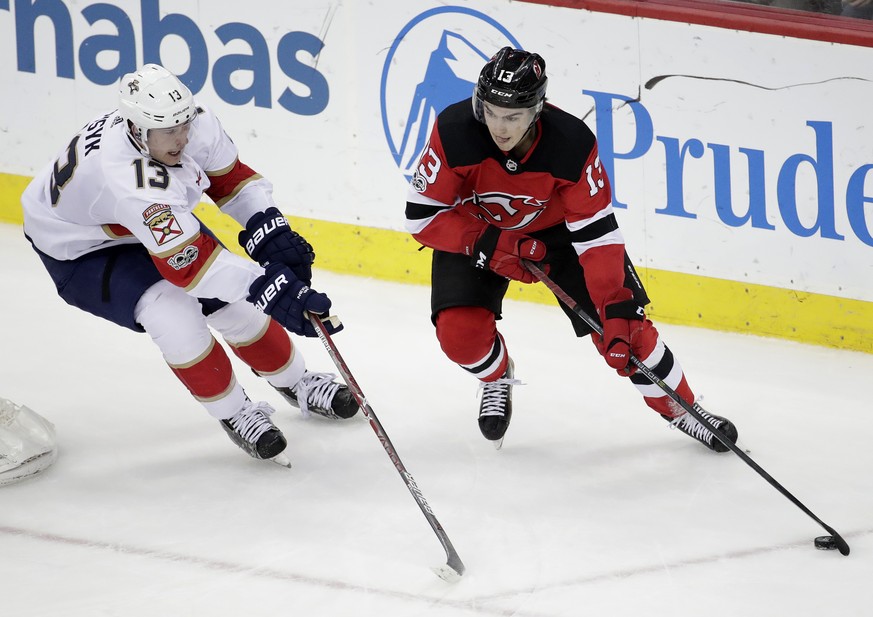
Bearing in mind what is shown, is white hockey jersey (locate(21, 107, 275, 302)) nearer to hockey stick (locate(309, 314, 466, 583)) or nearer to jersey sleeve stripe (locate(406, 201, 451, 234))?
hockey stick (locate(309, 314, 466, 583))

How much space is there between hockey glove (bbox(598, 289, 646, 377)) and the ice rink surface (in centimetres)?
42

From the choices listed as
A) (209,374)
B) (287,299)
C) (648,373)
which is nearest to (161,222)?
(287,299)

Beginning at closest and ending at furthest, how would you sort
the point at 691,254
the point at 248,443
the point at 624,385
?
the point at 248,443 < the point at 624,385 < the point at 691,254

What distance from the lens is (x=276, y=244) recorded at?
10.1ft

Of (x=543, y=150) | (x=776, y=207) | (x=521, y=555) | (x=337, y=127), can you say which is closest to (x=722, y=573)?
(x=521, y=555)

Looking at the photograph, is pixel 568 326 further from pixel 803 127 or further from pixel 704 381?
pixel 803 127

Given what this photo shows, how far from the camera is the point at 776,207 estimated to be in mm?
3926

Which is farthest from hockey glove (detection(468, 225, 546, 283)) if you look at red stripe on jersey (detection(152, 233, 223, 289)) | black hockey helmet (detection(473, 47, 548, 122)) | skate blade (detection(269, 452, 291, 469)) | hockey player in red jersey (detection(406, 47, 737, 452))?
skate blade (detection(269, 452, 291, 469))

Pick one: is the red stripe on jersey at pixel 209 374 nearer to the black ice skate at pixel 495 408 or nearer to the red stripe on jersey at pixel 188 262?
the red stripe on jersey at pixel 188 262

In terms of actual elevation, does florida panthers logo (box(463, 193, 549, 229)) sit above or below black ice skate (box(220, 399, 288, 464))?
above

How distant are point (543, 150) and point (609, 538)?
40.3 inches

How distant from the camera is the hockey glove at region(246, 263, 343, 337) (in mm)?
2834

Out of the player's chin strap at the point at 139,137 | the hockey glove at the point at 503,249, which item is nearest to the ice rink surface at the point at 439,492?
the hockey glove at the point at 503,249

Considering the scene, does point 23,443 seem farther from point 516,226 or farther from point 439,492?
point 516,226
